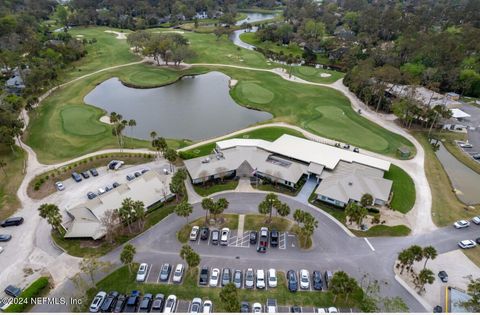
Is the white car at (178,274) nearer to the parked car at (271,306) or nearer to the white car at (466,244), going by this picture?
the parked car at (271,306)

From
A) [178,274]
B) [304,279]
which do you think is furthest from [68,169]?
[304,279]

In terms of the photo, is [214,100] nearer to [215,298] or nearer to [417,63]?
[215,298]

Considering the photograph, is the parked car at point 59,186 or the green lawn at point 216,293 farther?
the parked car at point 59,186

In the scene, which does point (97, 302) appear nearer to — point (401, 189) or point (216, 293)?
point (216, 293)

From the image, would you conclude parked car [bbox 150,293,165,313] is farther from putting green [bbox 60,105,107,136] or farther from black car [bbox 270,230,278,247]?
putting green [bbox 60,105,107,136]

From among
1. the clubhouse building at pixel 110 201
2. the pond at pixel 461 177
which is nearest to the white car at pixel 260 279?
the clubhouse building at pixel 110 201

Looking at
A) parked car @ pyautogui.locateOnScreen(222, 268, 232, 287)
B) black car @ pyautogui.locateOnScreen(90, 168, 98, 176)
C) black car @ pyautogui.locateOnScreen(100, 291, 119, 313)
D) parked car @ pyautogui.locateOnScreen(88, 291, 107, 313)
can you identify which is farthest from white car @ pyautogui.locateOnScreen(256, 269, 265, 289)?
black car @ pyautogui.locateOnScreen(90, 168, 98, 176)
